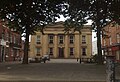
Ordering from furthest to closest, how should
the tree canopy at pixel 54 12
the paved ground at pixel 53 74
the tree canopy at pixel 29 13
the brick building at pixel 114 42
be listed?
the brick building at pixel 114 42, the tree canopy at pixel 29 13, the tree canopy at pixel 54 12, the paved ground at pixel 53 74

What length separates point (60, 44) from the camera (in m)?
85.1

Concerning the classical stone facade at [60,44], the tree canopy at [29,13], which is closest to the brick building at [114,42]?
the classical stone facade at [60,44]

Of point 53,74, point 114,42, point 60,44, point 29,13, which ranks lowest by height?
point 53,74

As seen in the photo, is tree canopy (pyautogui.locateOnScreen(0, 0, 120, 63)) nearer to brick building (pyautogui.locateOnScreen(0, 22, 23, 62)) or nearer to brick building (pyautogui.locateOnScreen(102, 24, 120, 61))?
A: brick building (pyautogui.locateOnScreen(0, 22, 23, 62))

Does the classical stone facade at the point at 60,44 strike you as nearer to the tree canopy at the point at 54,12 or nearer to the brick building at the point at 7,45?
the brick building at the point at 7,45

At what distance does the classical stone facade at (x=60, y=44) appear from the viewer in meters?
84.0

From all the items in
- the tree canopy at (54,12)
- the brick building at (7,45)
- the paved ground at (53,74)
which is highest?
the tree canopy at (54,12)

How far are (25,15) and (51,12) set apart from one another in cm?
482

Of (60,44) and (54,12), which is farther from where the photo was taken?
(60,44)

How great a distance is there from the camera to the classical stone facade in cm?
8400

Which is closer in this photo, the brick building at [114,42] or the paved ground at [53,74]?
the paved ground at [53,74]

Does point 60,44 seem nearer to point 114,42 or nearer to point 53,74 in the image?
point 114,42

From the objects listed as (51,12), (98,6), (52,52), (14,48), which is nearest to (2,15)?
(51,12)

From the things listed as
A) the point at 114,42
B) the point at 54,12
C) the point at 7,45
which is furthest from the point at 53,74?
the point at 114,42
